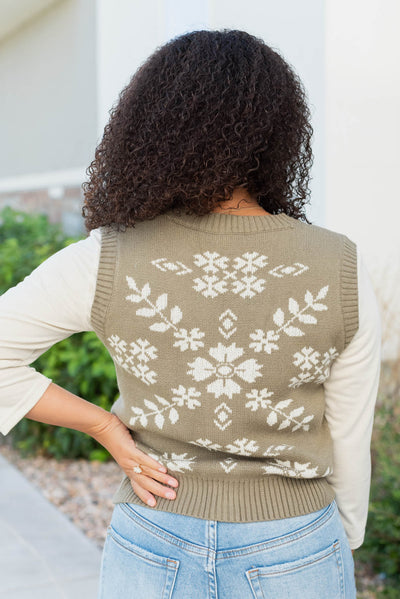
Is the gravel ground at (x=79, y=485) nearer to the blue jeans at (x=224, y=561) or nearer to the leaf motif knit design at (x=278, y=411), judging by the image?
the blue jeans at (x=224, y=561)

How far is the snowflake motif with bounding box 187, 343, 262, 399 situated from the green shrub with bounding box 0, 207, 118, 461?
3346mm

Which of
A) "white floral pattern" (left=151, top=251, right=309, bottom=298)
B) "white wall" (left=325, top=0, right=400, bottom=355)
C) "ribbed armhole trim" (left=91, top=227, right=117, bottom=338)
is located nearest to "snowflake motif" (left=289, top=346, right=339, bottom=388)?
"white floral pattern" (left=151, top=251, right=309, bottom=298)

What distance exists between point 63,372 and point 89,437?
1.62 ft

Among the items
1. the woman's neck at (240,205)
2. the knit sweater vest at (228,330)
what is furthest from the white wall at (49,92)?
the knit sweater vest at (228,330)

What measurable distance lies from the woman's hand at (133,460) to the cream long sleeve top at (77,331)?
167mm

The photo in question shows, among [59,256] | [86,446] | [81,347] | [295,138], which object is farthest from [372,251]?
[59,256]

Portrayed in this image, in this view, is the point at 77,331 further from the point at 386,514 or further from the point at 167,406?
the point at 386,514

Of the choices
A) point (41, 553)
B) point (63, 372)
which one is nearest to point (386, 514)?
point (41, 553)

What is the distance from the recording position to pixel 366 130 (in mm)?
4793

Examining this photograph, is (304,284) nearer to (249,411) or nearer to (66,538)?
(249,411)

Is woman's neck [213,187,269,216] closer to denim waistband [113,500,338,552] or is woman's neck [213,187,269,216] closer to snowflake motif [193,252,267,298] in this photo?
snowflake motif [193,252,267,298]

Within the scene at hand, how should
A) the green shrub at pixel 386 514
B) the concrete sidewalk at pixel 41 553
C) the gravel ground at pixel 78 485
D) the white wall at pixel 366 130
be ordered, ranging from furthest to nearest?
the white wall at pixel 366 130, the gravel ground at pixel 78 485, the concrete sidewalk at pixel 41 553, the green shrub at pixel 386 514

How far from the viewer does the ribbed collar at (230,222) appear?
147cm

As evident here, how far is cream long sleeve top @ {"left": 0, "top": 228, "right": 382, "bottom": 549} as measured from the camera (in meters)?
1.44
